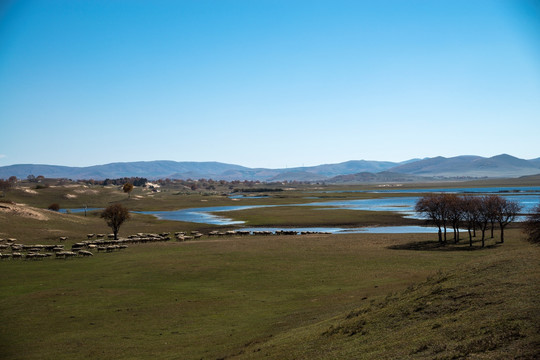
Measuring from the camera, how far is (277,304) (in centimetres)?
3070

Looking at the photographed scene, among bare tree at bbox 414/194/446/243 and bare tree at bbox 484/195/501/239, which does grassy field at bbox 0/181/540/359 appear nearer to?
bare tree at bbox 484/195/501/239

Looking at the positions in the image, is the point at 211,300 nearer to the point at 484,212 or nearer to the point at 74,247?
the point at 74,247

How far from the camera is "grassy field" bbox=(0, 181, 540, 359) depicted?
16.7 metres

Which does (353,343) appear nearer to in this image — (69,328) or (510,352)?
(510,352)

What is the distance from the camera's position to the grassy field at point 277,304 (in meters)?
16.7

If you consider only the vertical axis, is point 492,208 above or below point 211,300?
above

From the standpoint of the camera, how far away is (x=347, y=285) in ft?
117

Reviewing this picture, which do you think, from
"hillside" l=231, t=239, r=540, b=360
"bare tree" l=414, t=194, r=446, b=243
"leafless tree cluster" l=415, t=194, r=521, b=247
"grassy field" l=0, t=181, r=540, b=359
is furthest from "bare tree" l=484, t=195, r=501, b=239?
"hillside" l=231, t=239, r=540, b=360

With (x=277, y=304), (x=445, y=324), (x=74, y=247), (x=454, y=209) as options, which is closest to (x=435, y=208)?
(x=454, y=209)

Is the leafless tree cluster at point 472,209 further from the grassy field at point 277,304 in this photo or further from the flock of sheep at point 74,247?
the flock of sheep at point 74,247

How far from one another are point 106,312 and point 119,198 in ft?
587

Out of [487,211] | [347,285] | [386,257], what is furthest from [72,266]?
[487,211]

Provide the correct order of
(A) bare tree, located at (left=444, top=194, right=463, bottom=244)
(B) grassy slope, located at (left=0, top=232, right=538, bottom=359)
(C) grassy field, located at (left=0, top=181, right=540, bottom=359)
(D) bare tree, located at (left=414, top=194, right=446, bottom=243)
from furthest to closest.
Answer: (D) bare tree, located at (left=414, top=194, right=446, bottom=243) → (A) bare tree, located at (left=444, top=194, right=463, bottom=244) → (B) grassy slope, located at (left=0, top=232, right=538, bottom=359) → (C) grassy field, located at (left=0, top=181, right=540, bottom=359)

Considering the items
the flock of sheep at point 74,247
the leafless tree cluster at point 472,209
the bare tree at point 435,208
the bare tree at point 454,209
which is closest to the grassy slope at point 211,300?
the flock of sheep at point 74,247
